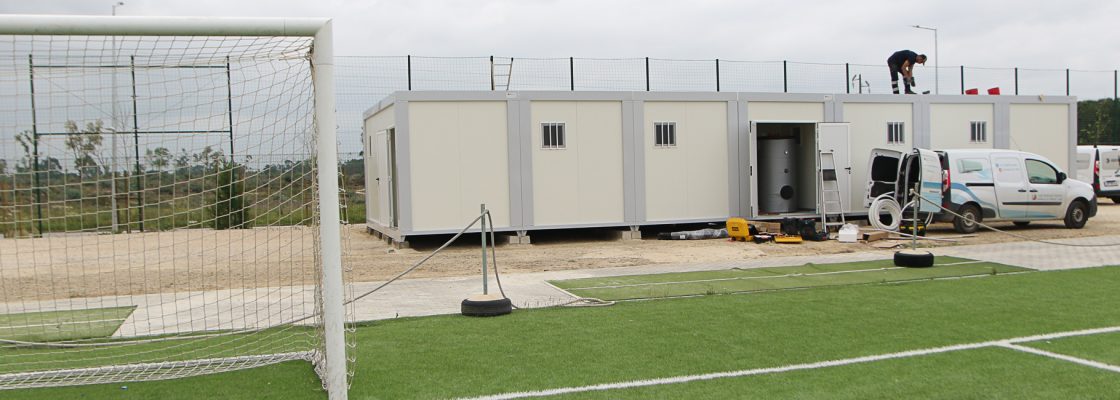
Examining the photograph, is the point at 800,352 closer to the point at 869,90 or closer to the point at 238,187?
the point at 238,187

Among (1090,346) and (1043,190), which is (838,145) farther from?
(1090,346)

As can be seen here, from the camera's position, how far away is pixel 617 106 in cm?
1681

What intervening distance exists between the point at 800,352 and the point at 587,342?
1.64 metres

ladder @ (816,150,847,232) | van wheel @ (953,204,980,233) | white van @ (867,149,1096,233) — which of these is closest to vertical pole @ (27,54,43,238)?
ladder @ (816,150,847,232)

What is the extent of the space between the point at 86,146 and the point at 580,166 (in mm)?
10161

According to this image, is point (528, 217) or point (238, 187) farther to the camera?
point (528, 217)

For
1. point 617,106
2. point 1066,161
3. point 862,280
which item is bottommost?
point 862,280

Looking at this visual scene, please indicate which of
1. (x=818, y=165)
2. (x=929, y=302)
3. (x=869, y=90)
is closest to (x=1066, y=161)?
(x=869, y=90)

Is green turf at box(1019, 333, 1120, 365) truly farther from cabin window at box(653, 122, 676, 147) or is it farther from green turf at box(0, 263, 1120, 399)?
cabin window at box(653, 122, 676, 147)

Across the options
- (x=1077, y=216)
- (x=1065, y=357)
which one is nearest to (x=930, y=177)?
(x=1077, y=216)

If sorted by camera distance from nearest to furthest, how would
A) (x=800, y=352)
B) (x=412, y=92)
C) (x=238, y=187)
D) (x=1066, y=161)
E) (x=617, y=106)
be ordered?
(x=800, y=352)
(x=238, y=187)
(x=412, y=92)
(x=617, y=106)
(x=1066, y=161)

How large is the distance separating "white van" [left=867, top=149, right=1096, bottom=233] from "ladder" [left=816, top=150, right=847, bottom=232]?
0.65 m

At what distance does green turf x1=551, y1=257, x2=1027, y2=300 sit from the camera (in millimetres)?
9891

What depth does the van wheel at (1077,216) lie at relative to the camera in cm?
1741
